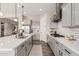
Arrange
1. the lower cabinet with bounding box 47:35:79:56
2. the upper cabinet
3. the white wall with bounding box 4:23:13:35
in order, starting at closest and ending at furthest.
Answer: the lower cabinet with bounding box 47:35:79:56
the upper cabinet
the white wall with bounding box 4:23:13:35

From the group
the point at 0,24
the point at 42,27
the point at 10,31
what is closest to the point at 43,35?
the point at 42,27

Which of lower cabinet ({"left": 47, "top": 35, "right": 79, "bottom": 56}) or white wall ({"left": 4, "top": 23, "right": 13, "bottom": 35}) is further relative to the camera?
white wall ({"left": 4, "top": 23, "right": 13, "bottom": 35})

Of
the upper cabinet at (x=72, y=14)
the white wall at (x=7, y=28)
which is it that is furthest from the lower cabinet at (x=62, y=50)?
the white wall at (x=7, y=28)

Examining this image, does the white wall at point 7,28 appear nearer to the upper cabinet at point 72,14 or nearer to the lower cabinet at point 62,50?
the lower cabinet at point 62,50

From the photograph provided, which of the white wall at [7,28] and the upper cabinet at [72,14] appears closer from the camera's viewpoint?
the upper cabinet at [72,14]

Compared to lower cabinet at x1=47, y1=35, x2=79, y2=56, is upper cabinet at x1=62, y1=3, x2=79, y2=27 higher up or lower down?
higher up

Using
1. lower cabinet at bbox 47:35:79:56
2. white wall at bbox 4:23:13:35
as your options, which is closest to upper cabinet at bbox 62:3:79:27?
lower cabinet at bbox 47:35:79:56

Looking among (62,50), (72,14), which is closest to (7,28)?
(72,14)

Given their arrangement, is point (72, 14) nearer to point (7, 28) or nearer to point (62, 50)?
point (62, 50)

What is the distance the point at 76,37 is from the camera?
11.8ft

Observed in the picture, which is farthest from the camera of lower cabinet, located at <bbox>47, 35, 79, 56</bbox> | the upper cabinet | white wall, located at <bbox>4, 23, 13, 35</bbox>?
white wall, located at <bbox>4, 23, 13, 35</bbox>

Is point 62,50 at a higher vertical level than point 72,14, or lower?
lower

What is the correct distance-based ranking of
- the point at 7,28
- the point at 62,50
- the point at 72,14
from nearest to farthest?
the point at 62,50 < the point at 72,14 < the point at 7,28

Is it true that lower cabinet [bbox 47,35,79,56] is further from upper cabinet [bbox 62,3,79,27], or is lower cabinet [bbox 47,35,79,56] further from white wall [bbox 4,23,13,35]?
white wall [bbox 4,23,13,35]
